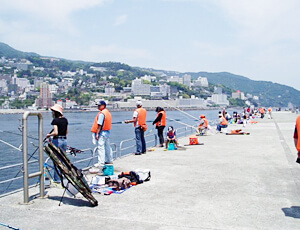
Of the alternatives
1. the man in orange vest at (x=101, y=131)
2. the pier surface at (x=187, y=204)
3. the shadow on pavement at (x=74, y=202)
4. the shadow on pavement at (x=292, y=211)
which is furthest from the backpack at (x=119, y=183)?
the shadow on pavement at (x=292, y=211)

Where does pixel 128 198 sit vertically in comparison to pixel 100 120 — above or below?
below

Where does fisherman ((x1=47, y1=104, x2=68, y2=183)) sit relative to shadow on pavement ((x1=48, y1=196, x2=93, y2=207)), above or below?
above

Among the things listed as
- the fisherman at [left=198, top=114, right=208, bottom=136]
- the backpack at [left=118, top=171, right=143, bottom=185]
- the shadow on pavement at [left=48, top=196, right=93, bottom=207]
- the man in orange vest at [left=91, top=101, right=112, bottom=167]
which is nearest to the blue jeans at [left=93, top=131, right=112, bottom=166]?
the man in orange vest at [left=91, top=101, right=112, bottom=167]

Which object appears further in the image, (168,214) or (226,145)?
(226,145)

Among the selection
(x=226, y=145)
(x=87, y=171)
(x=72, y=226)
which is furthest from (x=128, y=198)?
(x=226, y=145)

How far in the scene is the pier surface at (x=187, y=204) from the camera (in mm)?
5408

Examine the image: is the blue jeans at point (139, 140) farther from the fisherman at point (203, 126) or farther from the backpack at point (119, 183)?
the fisherman at point (203, 126)

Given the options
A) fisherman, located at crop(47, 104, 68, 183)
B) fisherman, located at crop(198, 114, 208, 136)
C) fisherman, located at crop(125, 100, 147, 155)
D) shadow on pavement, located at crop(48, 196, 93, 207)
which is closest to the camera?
shadow on pavement, located at crop(48, 196, 93, 207)

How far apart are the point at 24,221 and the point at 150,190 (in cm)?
262

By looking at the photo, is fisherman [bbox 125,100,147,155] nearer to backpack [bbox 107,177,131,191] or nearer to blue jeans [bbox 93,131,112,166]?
blue jeans [bbox 93,131,112,166]

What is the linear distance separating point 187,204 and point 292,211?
1.63 meters

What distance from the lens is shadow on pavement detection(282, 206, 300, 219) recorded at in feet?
18.9

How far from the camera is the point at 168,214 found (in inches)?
229

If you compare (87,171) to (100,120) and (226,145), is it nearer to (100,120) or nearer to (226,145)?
(100,120)
